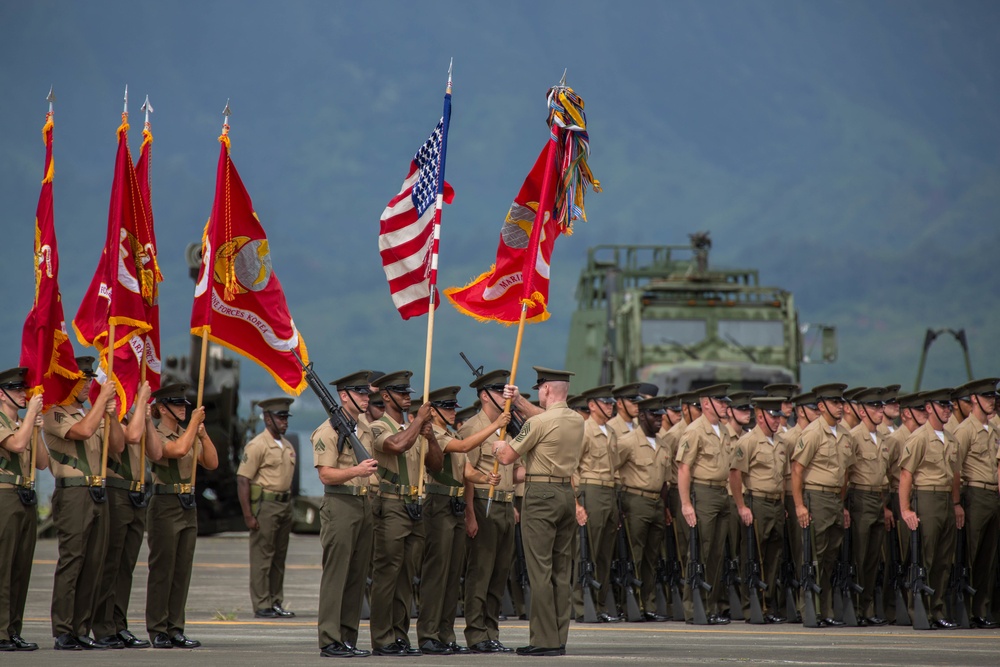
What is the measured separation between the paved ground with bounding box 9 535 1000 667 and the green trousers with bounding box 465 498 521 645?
52 cm

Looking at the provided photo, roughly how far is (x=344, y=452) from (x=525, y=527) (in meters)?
1.22

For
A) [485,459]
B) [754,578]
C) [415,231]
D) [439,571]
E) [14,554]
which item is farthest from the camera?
[754,578]

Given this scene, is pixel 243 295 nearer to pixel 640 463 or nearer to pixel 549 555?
pixel 549 555

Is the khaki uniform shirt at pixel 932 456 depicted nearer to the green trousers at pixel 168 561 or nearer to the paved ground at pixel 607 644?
the paved ground at pixel 607 644

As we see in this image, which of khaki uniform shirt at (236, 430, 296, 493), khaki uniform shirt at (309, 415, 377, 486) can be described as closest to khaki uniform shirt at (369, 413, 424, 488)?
khaki uniform shirt at (309, 415, 377, 486)

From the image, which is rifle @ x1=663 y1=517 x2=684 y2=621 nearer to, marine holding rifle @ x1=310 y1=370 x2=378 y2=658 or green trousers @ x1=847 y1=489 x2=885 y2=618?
green trousers @ x1=847 y1=489 x2=885 y2=618

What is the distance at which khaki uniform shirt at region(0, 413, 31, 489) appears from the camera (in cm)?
865

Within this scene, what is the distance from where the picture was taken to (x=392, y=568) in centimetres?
891

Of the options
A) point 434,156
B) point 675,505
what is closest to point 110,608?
point 434,156

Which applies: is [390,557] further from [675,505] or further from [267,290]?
[675,505]

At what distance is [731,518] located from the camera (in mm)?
12070

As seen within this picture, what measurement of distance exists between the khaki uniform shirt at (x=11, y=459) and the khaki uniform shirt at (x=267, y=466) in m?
4.12

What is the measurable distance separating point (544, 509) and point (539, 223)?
6.41ft

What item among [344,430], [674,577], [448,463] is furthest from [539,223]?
[674,577]
